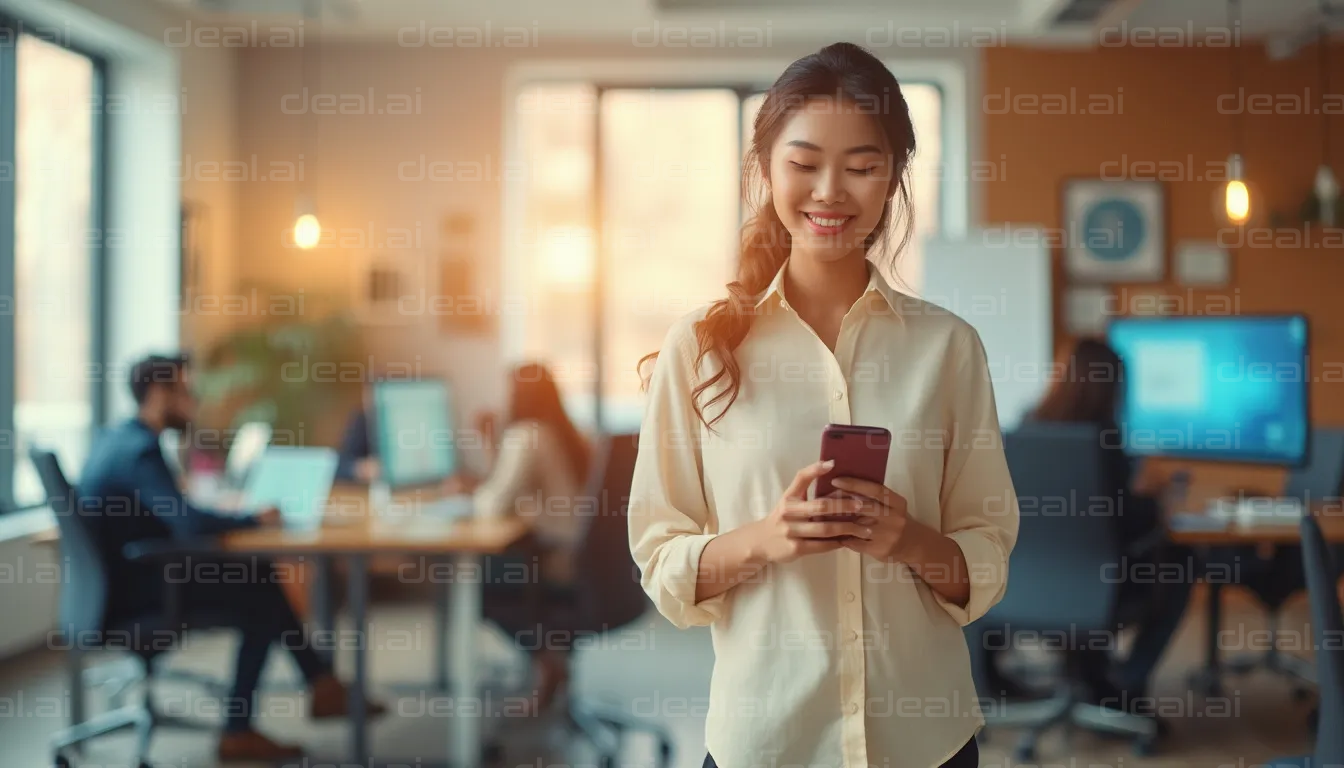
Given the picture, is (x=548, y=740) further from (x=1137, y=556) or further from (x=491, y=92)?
(x=491, y=92)

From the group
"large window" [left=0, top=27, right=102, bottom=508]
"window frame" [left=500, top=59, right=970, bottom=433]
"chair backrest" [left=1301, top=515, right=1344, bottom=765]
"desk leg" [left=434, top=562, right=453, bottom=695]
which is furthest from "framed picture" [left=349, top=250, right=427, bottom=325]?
"chair backrest" [left=1301, top=515, right=1344, bottom=765]

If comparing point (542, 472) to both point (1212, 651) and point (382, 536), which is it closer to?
point (382, 536)

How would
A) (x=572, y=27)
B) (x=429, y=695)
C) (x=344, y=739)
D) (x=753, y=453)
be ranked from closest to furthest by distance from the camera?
(x=753, y=453) < (x=344, y=739) < (x=429, y=695) < (x=572, y=27)

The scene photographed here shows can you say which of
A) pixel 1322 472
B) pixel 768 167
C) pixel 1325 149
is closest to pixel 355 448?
pixel 1322 472

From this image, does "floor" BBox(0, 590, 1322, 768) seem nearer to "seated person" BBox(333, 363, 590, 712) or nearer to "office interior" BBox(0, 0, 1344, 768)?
"office interior" BBox(0, 0, 1344, 768)

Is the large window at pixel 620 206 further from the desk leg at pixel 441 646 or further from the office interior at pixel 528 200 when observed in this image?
the desk leg at pixel 441 646

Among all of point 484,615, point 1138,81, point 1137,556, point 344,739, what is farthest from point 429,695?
point 1138,81

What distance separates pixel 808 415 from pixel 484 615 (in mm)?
2608

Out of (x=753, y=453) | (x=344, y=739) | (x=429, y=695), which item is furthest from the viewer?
(x=429, y=695)

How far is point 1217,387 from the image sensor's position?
3850mm

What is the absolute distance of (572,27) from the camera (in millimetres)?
6375

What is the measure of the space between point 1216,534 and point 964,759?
2585mm

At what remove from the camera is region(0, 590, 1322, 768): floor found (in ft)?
12.1

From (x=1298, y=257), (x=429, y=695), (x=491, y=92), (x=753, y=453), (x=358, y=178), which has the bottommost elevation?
(x=429, y=695)
